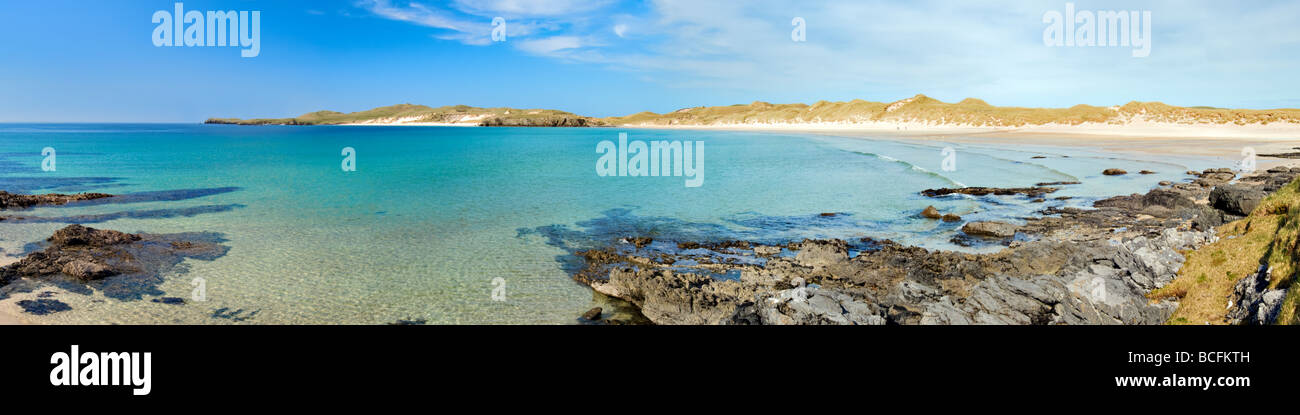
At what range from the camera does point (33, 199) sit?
82.6 ft

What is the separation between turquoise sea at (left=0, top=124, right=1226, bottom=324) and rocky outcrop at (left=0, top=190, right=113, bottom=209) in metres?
1.46

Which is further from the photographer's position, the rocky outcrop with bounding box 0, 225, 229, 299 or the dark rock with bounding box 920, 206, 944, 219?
the dark rock with bounding box 920, 206, 944, 219

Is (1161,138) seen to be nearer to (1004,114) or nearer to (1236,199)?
(1004,114)

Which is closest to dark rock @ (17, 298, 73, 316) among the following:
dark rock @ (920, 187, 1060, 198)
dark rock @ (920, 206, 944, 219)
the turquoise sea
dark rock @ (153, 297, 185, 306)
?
the turquoise sea

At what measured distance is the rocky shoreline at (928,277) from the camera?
9.66 m

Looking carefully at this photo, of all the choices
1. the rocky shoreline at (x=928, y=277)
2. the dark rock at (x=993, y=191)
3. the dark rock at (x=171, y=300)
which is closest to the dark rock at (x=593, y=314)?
the rocky shoreline at (x=928, y=277)

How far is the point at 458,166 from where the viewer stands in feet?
170

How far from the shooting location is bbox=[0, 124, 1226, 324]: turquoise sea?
12625 millimetres

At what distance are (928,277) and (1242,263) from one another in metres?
4.75

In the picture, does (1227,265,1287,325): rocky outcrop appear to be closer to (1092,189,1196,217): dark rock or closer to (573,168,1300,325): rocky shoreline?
(573,168,1300,325): rocky shoreline

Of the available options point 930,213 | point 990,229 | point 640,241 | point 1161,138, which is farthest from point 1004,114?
point 640,241

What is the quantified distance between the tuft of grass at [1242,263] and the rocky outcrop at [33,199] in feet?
119

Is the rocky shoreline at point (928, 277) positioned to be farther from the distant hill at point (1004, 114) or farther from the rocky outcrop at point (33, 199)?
the distant hill at point (1004, 114)

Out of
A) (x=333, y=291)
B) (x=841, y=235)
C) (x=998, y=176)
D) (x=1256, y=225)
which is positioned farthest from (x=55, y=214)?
(x=998, y=176)
